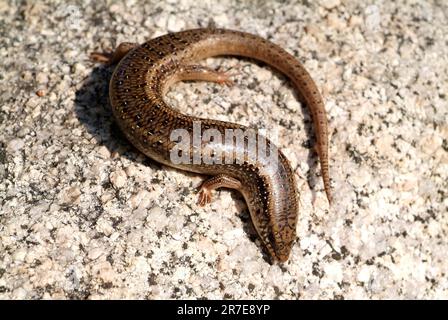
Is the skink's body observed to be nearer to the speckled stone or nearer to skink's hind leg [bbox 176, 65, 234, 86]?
skink's hind leg [bbox 176, 65, 234, 86]

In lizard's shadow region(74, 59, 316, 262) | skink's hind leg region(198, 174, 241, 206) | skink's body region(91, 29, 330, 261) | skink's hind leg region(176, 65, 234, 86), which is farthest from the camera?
skink's hind leg region(176, 65, 234, 86)

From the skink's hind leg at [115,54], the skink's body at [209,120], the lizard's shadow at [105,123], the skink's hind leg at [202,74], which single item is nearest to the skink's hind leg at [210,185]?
the skink's body at [209,120]

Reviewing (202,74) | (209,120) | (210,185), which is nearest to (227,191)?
(210,185)

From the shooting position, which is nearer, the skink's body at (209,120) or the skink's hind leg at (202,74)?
the skink's body at (209,120)

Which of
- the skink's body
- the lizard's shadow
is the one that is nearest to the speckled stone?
the lizard's shadow

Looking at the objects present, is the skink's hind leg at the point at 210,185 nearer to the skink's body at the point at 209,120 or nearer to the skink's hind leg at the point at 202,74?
the skink's body at the point at 209,120

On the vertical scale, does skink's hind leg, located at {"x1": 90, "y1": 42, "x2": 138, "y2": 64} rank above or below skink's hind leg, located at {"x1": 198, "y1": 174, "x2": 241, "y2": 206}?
above
